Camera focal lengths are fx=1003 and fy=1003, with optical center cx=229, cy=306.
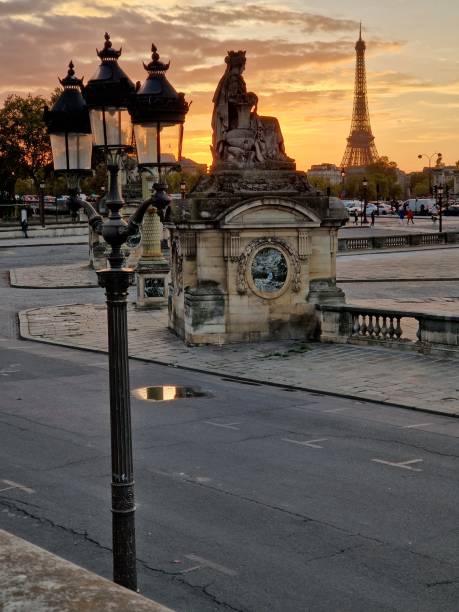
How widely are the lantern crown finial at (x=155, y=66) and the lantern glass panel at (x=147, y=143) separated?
2.42 feet

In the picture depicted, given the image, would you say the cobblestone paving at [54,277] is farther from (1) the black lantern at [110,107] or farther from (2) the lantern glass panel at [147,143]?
(2) the lantern glass panel at [147,143]

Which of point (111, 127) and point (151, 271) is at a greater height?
point (111, 127)

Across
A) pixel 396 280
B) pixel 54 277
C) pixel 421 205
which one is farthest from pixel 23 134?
pixel 396 280

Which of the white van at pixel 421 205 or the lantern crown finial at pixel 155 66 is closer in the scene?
the lantern crown finial at pixel 155 66

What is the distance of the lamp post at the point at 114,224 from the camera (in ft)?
28.3

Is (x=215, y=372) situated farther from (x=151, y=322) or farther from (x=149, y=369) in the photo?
(x=151, y=322)

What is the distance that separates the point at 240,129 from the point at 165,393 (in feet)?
28.9

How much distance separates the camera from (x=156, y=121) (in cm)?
942

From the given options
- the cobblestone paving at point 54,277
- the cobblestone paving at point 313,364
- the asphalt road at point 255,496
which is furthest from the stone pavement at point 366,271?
the asphalt road at point 255,496

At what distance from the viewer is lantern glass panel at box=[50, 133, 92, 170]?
10.4 m

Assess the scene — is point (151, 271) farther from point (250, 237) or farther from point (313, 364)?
point (313, 364)

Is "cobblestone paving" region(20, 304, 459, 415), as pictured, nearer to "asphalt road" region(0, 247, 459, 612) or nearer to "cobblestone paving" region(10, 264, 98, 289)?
→ "asphalt road" region(0, 247, 459, 612)

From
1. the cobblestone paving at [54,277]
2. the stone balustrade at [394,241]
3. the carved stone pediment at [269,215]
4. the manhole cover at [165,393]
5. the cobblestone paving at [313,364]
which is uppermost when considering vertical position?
the carved stone pediment at [269,215]

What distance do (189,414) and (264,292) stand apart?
8.30 metres
